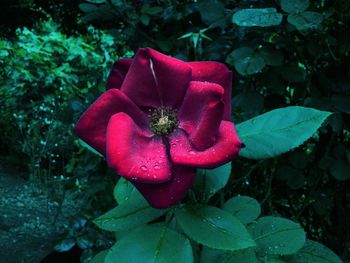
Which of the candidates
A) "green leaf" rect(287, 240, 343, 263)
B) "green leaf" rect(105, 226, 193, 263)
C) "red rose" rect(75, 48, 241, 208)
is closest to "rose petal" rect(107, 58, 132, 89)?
"red rose" rect(75, 48, 241, 208)

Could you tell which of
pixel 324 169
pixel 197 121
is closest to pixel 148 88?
pixel 197 121

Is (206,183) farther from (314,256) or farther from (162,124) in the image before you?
(314,256)

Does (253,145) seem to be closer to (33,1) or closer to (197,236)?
(197,236)

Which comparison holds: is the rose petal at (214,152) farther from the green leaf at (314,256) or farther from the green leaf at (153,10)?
the green leaf at (153,10)

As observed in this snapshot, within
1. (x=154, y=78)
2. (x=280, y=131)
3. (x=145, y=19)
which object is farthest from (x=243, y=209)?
(x=145, y=19)

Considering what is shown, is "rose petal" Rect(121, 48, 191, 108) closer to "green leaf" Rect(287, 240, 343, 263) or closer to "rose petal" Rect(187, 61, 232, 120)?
"rose petal" Rect(187, 61, 232, 120)

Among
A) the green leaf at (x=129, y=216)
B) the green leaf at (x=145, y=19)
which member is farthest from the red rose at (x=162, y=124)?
the green leaf at (x=145, y=19)

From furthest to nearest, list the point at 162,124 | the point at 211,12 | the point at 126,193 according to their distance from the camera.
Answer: the point at 211,12 → the point at 126,193 → the point at 162,124
